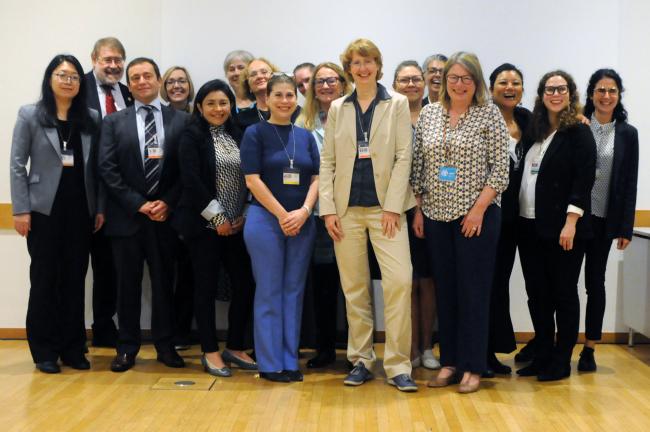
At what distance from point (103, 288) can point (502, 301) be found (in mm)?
2578

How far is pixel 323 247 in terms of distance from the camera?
14.6 feet

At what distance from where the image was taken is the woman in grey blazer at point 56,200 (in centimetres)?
435

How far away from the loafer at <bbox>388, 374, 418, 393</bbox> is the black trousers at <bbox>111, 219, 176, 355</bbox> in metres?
1.41

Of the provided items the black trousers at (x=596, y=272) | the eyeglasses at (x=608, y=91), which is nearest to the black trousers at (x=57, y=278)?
the black trousers at (x=596, y=272)

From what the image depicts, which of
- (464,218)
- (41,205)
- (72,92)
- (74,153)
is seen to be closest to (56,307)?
(41,205)

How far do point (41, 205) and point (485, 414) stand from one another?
2678 mm

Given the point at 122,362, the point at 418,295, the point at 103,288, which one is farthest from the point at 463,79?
the point at 103,288

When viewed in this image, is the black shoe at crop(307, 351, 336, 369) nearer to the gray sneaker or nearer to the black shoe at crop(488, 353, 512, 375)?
the gray sneaker

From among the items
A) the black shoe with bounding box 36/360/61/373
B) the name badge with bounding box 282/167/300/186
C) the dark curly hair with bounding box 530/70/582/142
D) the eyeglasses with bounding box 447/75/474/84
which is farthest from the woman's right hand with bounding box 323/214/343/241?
the black shoe with bounding box 36/360/61/373

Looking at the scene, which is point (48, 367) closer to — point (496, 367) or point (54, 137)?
point (54, 137)

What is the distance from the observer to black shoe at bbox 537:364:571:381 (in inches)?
167

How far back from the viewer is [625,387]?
13.7 feet

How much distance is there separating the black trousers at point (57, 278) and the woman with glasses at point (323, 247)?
4.49 ft

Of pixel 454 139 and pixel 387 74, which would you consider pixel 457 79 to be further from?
pixel 387 74
